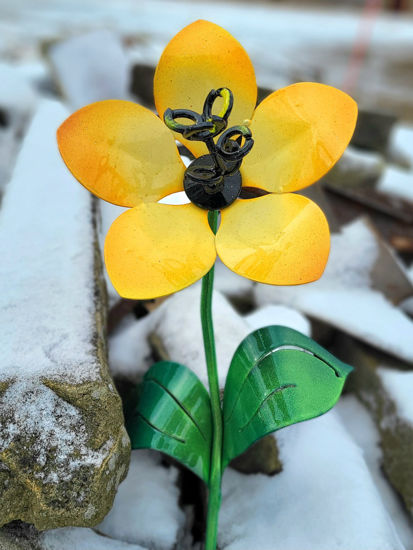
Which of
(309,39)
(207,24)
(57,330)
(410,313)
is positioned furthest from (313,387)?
(309,39)

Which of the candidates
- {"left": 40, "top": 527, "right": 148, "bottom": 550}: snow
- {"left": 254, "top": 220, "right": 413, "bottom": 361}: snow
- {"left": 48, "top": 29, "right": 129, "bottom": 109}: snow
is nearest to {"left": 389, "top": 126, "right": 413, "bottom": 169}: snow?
{"left": 254, "top": 220, "right": 413, "bottom": 361}: snow

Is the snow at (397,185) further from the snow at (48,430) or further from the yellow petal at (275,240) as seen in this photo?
the snow at (48,430)

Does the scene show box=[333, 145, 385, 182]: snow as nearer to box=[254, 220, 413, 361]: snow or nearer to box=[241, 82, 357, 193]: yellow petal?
box=[254, 220, 413, 361]: snow

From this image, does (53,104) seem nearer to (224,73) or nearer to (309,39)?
(224,73)

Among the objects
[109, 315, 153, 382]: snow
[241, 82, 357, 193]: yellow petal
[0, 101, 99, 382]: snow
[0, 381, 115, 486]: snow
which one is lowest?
[109, 315, 153, 382]: snow

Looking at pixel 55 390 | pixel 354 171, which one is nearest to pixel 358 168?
pixel 354 171

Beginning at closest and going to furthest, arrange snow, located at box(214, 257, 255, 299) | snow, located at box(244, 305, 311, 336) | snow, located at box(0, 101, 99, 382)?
snow, located at box(0, 101, 99, 382) → snow, located at box(244, 305, 311, 336) → snow, located at box(214, 257, 255, 299)
